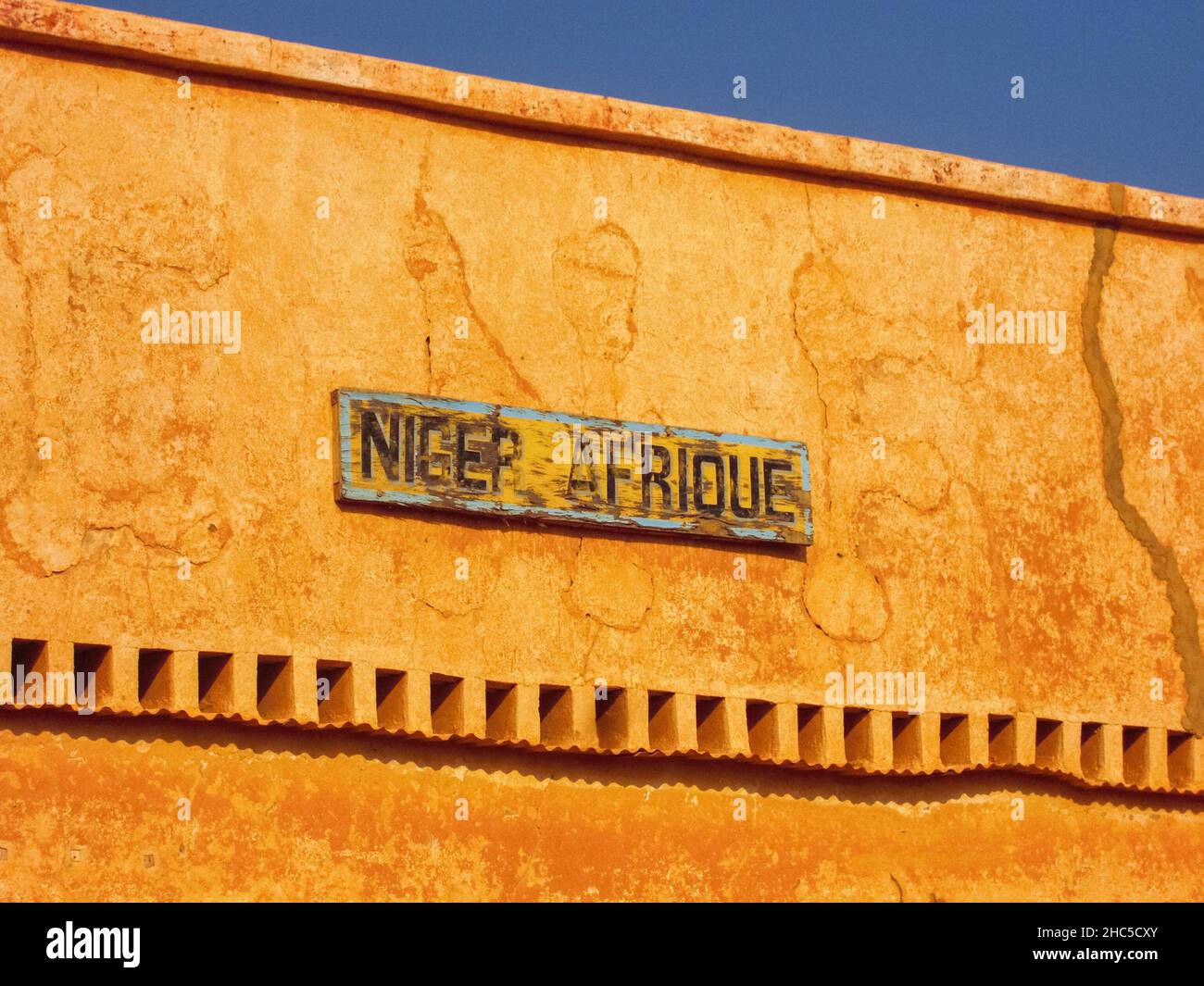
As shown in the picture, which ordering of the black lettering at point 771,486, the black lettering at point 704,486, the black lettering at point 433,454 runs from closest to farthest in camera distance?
the black lettering at point 433,454 < the black lettering at point 704,486 < the black lettering at point 771,486

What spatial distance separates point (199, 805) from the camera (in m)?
12.5

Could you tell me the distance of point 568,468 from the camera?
45.4ft

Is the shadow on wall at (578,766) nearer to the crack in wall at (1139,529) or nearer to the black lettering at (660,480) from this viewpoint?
the crack in wall at (1139,529)

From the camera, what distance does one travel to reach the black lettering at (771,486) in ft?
47.4

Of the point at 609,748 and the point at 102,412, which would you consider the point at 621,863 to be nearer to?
the point at 609,748

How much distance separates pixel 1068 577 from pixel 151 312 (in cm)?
582

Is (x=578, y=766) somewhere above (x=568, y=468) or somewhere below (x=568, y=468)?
below

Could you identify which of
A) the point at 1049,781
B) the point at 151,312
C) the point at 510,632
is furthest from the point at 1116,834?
the point at 151,312

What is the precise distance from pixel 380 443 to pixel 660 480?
→ 1.68 metres

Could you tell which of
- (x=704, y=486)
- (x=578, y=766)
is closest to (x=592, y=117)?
(x=704, y=486)

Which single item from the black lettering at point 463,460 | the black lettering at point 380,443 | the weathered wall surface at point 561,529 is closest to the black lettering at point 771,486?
the weathered wall surface at point 561,529

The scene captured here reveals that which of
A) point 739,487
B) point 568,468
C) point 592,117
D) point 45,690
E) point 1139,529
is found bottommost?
point 45,690

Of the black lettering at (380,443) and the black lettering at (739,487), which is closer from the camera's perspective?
the black lettering at (380,443)

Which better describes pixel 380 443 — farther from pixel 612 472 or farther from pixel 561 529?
pixel 612 472
